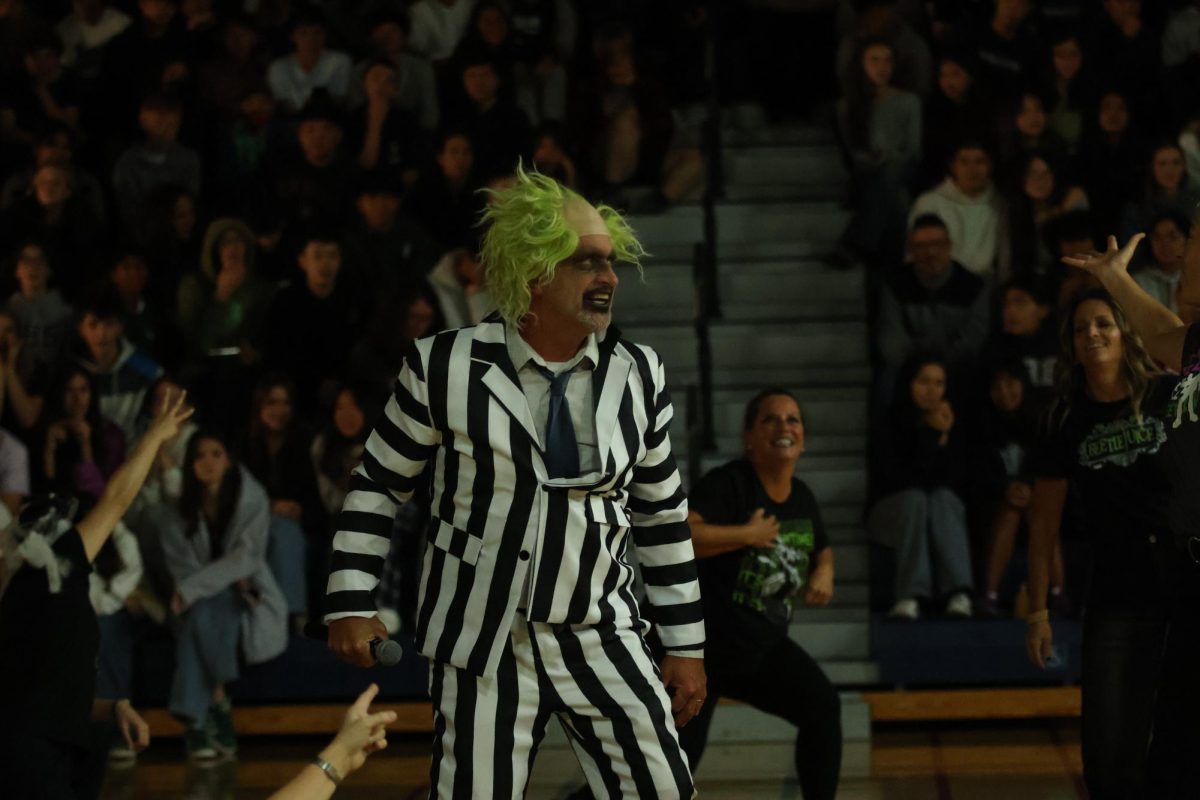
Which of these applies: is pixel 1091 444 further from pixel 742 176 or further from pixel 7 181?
pixel 7 181

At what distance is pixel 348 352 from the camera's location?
9.34 meters

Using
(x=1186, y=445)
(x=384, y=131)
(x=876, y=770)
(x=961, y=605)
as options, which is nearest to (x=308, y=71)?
(x=384, y=131)

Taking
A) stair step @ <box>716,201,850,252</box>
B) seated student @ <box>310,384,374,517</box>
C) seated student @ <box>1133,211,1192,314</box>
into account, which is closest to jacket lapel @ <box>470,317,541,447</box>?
seated student @ <box>310,384,374,517</box>

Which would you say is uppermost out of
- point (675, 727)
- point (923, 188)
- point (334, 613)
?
point (923, 188)

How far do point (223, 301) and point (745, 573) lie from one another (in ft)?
15.4

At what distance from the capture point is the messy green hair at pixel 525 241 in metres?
4.06

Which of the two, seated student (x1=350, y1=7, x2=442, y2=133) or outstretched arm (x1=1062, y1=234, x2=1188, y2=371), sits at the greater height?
seated student (x1=350, y1=7, x2=442, y2=133)

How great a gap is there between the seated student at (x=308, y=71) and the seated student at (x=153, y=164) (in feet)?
2.37

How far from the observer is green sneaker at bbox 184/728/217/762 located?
8.00 meters

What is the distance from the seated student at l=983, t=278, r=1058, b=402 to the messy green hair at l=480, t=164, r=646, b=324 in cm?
477

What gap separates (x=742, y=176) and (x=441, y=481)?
274 inches

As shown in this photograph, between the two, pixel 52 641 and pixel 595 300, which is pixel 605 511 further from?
pixel 52 641

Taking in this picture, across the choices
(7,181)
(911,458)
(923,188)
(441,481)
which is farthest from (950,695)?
(7,181)

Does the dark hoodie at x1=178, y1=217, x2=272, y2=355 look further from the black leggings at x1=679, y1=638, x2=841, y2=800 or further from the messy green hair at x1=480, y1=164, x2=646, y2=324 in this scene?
the messy green hair at x1=480, y1=164, x2=646, y2=324
